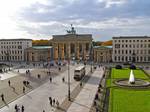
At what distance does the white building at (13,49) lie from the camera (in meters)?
127

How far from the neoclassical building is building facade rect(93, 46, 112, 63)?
514 centimetres

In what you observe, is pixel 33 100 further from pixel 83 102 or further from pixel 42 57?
pixel 42 57

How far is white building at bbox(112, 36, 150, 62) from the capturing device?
111 metres

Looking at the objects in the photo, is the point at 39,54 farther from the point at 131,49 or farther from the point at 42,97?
the point at 42,97

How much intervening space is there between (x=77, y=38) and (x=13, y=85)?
6880cm

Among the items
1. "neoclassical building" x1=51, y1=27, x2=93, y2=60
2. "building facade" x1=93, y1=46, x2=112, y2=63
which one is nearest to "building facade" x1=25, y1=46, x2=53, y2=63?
"neoclassical building" x1=51, y1=27, x2=93, y2=60

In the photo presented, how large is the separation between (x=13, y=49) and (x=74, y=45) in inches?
1211

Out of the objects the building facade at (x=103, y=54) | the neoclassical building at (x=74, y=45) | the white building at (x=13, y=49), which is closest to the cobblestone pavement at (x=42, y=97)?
the building facade at (x=103, y=54)

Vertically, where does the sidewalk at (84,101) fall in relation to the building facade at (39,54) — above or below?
below

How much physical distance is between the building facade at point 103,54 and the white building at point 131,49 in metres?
2.19

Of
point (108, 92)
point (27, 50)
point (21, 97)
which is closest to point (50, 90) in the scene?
point (21, 97)

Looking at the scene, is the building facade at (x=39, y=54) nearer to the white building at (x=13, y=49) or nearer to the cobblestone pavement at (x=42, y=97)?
the white building at (x=13, y=49)

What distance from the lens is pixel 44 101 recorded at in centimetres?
3897

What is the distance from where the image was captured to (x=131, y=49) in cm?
11281
